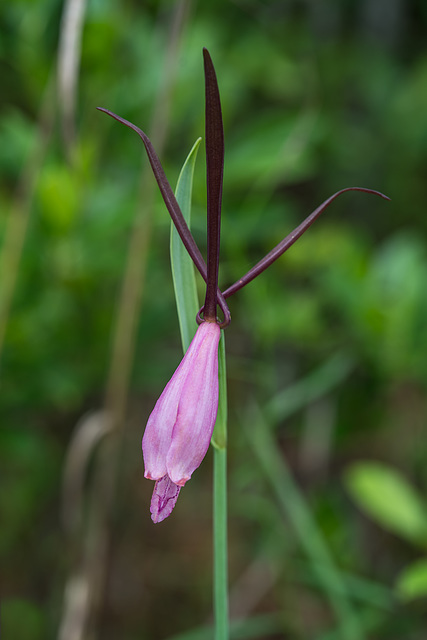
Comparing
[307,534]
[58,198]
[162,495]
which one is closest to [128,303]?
[58,198]

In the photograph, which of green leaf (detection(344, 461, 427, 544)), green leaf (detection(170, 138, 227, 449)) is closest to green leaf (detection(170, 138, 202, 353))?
green leaf (detection(170, 138, 227, 449))

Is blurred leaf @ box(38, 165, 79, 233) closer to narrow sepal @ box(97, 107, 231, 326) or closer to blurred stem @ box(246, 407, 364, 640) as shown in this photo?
blurred stem @ box(246, 407, 364, 640)

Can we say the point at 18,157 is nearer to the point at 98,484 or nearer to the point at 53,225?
the point at 53,225

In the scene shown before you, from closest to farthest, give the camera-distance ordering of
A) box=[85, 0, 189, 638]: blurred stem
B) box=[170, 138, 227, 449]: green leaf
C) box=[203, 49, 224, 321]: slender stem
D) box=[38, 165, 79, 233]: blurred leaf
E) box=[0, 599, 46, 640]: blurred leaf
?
1. box=[203, 49, 224, 321]: slender stem
2. box=[170, 138, 227, 449]: green leaf
3. box=[85, 0, 189, 638]: blurred stem
4. box=[38, 165, 79, 233]: blurred leaf
5. box=[0, 599, 46, 640]: blurred leaf

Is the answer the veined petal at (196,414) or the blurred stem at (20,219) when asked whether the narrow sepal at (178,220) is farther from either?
the blurred stem at (20,219)

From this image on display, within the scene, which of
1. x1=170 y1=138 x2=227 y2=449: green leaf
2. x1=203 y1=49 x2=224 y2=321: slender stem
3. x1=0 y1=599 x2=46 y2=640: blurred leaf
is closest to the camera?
x1=203 y1=49 x2=224 y2=321: slender stem

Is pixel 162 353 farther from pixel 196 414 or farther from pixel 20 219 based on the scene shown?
pixel 196 414

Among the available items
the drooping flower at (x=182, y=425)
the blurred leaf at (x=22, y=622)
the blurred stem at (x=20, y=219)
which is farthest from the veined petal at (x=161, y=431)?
the blurred leaf at (x=22, y=622)
